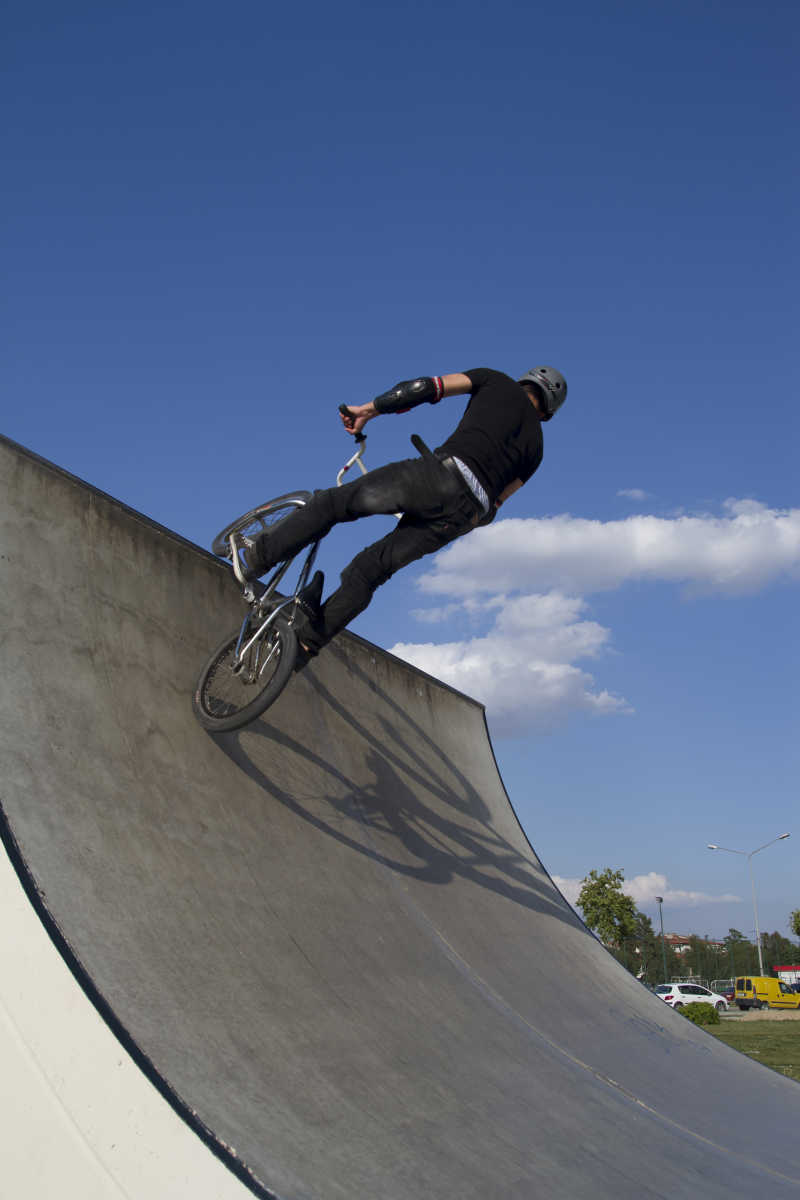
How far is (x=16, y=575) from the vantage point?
3.65m

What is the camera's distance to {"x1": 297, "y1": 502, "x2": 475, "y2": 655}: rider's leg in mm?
4578

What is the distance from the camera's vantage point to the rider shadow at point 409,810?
5.14 m

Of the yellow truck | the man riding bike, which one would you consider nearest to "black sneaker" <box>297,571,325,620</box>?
the man riding bike

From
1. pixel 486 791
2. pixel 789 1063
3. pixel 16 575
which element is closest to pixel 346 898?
pixel 16 575

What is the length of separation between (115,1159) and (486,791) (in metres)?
6.44

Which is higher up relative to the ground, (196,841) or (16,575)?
(16,575)

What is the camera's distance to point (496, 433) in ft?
15.0

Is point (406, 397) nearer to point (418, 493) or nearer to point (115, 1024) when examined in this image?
point (418, 493)

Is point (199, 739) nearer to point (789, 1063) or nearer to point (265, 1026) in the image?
point (265, 1026)

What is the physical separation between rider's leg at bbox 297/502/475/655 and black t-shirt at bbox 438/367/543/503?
29 centimetres

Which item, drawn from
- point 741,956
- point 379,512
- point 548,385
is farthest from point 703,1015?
point 741,956

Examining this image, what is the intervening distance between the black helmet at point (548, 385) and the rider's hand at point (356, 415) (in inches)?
37.5

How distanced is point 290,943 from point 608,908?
43.3 meters

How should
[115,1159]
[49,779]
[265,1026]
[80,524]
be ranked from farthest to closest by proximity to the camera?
[80,524] < [49,779] < [265,1026] < [115,1159]
